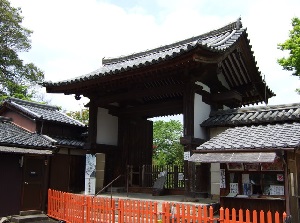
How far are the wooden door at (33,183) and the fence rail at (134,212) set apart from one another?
145cm

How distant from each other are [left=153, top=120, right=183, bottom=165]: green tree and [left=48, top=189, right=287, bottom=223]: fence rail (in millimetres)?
18596

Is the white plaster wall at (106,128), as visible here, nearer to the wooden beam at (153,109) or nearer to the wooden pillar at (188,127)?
the wooden beam at (153,109)

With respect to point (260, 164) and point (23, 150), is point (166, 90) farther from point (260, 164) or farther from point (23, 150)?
point (23, 150)

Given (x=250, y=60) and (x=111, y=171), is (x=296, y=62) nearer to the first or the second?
(x=250, y=60)

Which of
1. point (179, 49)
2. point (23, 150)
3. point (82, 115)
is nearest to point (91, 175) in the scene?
point (23, 150)

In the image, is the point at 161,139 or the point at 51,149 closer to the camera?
the point at 51,149

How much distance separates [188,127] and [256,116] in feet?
7.98

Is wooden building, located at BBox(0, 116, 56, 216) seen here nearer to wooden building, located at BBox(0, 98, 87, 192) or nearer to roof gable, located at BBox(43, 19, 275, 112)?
wooden building, located at BBox(0, 98, 87, 192)

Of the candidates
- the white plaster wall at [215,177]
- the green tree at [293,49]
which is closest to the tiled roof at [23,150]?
the white plaster wall at [215,177]

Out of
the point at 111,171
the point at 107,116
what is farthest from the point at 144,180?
the point at 107,116

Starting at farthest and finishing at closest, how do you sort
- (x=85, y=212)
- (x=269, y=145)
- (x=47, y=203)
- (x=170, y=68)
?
(x=47, y=203) < (x=170, y=68) < (x=85, y=212) < (x=269, y=145)

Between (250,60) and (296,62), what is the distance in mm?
4851

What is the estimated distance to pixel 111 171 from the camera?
15.6 metres

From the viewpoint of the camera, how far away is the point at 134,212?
8.62m
